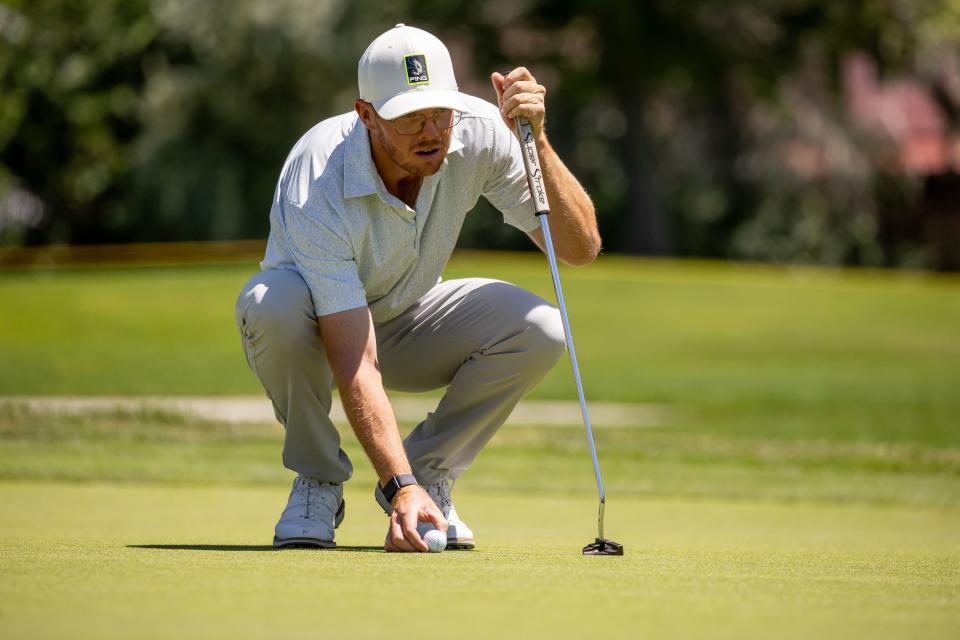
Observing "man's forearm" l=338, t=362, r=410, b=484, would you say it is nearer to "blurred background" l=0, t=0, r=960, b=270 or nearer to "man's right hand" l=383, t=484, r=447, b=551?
"man's right hand" l=383, t=484, r=447, b=551

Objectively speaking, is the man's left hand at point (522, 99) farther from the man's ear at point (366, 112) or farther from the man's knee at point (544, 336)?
the man's knee at point (544, 336)

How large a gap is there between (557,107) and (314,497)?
25455 mm

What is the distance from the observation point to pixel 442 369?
4.84 m

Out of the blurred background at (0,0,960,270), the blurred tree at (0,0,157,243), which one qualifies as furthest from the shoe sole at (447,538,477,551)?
the blurred background at (0,0,960,270)

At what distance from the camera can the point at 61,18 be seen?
2692 centimetres

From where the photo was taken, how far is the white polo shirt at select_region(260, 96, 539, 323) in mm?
4102

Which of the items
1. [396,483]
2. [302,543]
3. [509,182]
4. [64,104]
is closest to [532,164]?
[509,182]

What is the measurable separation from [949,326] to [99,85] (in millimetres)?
16869

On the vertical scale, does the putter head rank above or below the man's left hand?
below

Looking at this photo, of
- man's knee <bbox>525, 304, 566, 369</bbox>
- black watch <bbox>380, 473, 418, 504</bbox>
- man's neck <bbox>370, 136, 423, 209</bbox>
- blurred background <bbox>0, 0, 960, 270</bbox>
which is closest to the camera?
black watch <bbox>380, 473, 418, 504</bbox>

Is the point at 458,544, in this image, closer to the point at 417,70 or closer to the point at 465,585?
the point at 465,585

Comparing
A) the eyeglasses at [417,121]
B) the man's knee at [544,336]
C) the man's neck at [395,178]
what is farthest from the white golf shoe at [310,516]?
the eyeglasses at [417,121]

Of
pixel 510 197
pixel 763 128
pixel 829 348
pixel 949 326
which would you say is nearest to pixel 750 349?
pixel 829 348

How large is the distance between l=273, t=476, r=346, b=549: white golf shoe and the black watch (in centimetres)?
31
